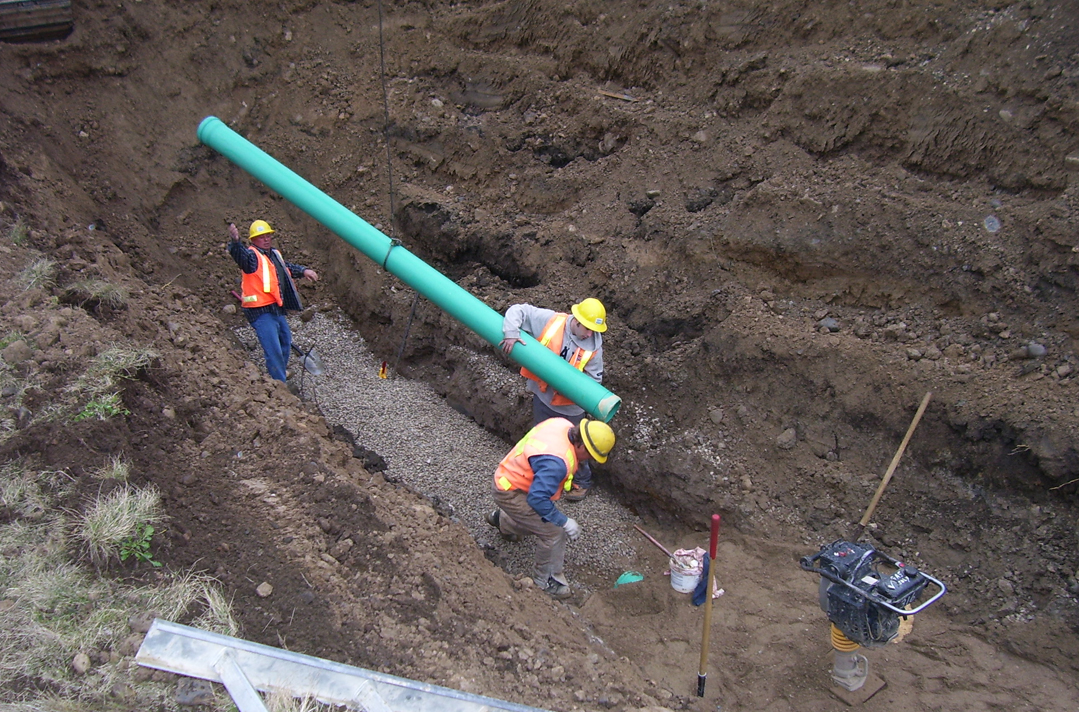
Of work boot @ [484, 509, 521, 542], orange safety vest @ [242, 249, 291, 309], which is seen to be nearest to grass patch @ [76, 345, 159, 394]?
orange safety vest @ [242, 249, 291, 309]

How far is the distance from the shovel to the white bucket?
4.16 m

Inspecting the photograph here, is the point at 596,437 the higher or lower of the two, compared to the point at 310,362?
lower

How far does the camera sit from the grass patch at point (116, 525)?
3381mm

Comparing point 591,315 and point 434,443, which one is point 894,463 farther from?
point 434,443

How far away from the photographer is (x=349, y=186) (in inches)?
305

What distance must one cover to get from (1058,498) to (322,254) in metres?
7.24

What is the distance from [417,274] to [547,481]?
2.31 metres

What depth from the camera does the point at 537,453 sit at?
425cm

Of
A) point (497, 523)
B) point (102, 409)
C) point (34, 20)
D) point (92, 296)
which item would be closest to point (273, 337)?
point (92, 296)

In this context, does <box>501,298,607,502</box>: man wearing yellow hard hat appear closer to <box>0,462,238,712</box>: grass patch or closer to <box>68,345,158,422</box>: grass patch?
<box>68,345,158,422</box>: grass patch

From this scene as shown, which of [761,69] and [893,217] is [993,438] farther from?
[761,69]

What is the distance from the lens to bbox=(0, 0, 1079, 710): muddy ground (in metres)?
3.92

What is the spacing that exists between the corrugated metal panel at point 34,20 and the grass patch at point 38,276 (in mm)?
3542

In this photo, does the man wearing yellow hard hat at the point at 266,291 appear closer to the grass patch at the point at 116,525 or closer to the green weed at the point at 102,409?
the green weed at the point at 102,409
